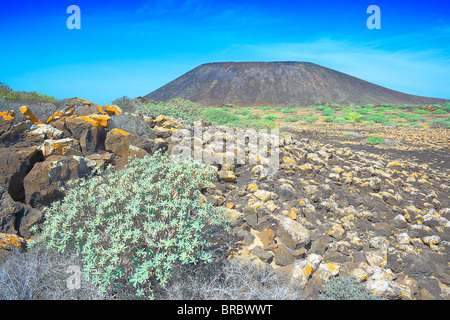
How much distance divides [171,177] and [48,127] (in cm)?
330

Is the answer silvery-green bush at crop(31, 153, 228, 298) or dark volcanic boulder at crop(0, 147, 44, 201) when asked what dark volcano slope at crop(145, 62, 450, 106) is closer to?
dark volcanic boulder at crop(0, 147, 44, 201)

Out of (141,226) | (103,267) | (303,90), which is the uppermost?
(303,90)

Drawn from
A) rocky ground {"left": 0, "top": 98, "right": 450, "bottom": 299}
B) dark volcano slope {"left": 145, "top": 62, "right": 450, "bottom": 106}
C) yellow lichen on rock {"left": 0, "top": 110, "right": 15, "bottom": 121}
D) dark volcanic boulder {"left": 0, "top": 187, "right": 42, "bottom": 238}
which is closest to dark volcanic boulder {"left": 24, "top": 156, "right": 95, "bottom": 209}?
rocky ground {"left": 0, "top": 98, "right": 450, "bottom": 299}

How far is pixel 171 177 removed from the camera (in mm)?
2787

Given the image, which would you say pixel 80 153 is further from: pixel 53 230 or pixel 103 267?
pixel 103 267

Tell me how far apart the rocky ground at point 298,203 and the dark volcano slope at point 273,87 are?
31.0m

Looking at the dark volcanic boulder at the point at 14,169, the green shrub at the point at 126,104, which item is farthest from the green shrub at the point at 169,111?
the dark volcanic boulder at the point at 14,169

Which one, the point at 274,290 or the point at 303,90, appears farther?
the point at 303,90

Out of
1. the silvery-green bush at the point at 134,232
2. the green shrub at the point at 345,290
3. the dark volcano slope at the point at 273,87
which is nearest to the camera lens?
the silvery-green bush at the point at 134,232

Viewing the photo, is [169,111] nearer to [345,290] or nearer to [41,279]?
[41,279]

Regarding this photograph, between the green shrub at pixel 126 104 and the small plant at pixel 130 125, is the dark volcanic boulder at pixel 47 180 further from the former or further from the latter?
the green shrub at pixel 126 104

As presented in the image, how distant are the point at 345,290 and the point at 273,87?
39.7 metres

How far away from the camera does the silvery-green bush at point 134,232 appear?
2029 mm

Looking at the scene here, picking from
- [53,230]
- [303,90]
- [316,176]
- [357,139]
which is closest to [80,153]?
[53,230]
